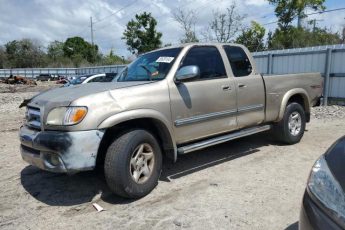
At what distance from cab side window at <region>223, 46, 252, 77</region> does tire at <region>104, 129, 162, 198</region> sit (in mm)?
2060

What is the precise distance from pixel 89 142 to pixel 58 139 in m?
0.33

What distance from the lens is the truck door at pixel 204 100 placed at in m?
4.75

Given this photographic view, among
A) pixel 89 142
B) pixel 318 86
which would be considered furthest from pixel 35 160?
pixel 318 86

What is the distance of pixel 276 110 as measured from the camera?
20.8ft

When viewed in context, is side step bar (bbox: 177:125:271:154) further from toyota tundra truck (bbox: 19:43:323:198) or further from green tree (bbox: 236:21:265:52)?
green tree (bbox: 236:21:265:52)

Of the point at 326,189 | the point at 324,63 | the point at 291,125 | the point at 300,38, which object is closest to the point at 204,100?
the point at 291,125

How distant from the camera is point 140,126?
4.54 metres

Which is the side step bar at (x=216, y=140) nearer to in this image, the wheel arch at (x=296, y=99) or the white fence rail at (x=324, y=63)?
the wheel arch at (x=296, y=99)

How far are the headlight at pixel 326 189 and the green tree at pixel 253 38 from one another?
126ft

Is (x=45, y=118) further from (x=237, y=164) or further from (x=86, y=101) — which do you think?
(x=237, y=164)

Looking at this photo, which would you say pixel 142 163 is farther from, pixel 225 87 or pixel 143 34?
pixel 143 34

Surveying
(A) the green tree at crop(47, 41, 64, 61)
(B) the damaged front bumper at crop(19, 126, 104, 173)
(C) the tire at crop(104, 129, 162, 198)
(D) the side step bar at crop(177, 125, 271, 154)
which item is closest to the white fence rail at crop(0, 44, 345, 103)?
(D) the side step bar at crop(177, 125, 271, 154)

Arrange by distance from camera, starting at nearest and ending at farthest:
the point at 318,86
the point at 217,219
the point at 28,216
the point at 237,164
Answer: the point at 217,219 → the point at 28,216 → the point at 237,164 → the point at 318,86

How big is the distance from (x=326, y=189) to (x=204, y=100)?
3022 mm
